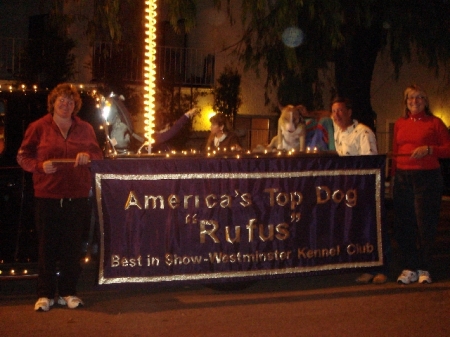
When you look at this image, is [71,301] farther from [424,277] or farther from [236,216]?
[424,277]

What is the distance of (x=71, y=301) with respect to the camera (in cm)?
666

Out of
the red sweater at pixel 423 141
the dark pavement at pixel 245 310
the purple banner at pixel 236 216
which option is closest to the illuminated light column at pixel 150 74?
the purple banner at pixel 236 216

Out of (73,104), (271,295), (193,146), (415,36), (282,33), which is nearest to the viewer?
(73,104)

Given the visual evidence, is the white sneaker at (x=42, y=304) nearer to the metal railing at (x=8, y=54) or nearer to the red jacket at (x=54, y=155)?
the red jacket at (x=54, y=155)

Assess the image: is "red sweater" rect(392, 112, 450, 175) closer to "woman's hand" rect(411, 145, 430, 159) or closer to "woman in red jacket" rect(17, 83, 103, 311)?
"woman's hand" rect(411, 145, 430, 159)

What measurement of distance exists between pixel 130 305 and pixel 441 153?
11.6 feet

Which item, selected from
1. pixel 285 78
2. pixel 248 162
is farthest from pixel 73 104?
pixel 285 78

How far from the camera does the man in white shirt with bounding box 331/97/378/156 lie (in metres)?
7.89

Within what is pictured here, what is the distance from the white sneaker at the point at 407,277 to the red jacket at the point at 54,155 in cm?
341

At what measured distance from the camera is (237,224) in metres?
7.09

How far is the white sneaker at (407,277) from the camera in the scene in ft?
25.4

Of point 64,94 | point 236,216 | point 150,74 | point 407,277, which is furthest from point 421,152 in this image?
point 64,94

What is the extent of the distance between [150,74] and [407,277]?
11.2ft

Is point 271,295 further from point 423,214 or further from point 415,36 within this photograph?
point 415,36
